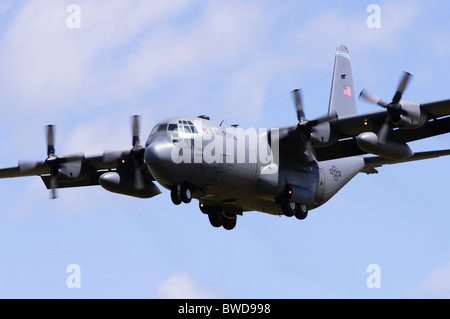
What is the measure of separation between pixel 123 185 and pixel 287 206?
6237 millimetres

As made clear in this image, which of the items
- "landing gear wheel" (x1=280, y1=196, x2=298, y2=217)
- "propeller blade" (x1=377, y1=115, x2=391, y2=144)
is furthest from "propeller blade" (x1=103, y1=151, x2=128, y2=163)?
"propeller blade" (x1=377, y1=115, x2=391, y2=144)

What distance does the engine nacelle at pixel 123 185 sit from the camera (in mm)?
31828

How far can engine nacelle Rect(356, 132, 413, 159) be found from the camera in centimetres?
2767

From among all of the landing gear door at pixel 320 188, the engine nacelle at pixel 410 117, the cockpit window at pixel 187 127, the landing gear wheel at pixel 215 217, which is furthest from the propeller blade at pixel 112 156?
the engine nacelle at pixel 410 117

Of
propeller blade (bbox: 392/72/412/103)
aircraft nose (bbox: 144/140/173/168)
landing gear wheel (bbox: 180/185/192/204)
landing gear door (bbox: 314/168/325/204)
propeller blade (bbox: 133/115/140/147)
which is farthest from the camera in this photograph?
landing gear door (bbox: 314/168/325/204)

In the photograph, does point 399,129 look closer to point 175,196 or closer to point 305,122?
point 305,122

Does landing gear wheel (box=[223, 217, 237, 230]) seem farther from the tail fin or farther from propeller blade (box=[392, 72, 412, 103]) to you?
propeller blade (box=[392, 72, 412, 103])

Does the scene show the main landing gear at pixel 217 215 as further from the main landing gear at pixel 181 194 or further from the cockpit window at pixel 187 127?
the cockpit window at pixel 187 127

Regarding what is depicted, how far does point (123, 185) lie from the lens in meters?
32.0

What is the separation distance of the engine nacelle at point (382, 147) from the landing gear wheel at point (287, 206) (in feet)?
13.3

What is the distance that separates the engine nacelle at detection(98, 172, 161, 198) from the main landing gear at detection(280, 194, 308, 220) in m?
5.22

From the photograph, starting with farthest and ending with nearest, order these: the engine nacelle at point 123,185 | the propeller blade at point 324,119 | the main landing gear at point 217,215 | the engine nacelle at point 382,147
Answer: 1. the main landing gear at point 217,215
2. the engine nacelle at point 123,185
3. the propeller blade at point 324,119
4. the engine nacelle at point 382,147
